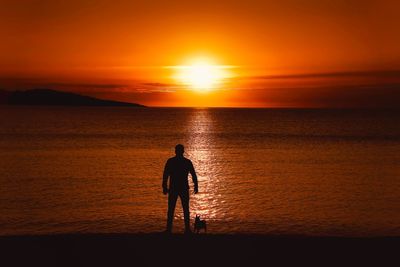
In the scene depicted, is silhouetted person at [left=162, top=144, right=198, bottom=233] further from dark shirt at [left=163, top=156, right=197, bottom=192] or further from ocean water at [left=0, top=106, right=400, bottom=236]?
ocean water at [left=0, top=106, right=400, bottom=236]

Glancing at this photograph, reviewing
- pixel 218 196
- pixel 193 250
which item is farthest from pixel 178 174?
pixel 218 196

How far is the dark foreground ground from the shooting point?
9.46 m

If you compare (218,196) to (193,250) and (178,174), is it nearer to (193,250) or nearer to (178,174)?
(178,174)

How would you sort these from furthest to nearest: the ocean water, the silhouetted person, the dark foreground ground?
1. the ocean water
2. the silhouetted person
3. the dark foreground ground

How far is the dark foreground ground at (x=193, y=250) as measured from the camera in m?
9.46

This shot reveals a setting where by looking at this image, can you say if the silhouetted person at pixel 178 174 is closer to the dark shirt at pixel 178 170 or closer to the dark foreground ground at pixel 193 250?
the dark shirt at pixel 178 170

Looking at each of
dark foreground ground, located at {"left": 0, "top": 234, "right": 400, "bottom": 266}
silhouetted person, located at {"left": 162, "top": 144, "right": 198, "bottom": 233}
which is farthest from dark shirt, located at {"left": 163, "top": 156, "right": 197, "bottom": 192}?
dark foreground ground, located at {"left": 0, "top": 234, "right": 400, "bottom": 266}

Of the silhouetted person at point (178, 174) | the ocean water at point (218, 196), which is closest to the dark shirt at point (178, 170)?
the silhouetted person at point (178, 174)

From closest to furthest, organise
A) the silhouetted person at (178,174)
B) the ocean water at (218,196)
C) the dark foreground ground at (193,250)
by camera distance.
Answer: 1. the dark foreground ground at (193,250)
2. the silhouetted person at (178,174)
3. the ocean water at (218,196)

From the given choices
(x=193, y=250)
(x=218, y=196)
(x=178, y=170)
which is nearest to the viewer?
(x=193, y=250)

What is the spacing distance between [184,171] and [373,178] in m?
26.0

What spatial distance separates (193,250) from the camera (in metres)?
10.3

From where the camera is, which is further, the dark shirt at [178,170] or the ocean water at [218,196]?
the ocean water at [218,196]

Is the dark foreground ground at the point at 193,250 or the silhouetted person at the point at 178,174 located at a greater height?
the silhouetted person at the point at 178,174
